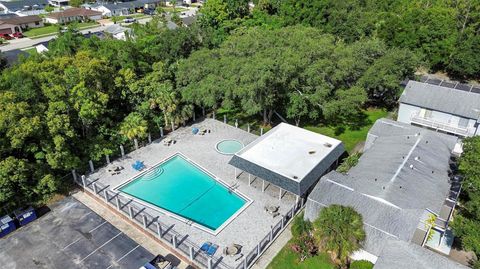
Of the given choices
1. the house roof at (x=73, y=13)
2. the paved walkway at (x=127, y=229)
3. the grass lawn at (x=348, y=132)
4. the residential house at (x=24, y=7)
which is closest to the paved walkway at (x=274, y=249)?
the paved walkway at (x=127, y=229)

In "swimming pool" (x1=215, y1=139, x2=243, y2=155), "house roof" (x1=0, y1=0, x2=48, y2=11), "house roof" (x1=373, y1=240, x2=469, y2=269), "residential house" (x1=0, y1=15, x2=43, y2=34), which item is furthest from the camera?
"house roof" (x1=0, y1=0, x2=48, y2=11)

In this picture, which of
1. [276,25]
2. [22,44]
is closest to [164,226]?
[276,25]

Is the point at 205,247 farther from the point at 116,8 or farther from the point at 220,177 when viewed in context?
the point at 116,8

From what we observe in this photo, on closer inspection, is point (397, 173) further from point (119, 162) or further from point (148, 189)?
point (119, 162)

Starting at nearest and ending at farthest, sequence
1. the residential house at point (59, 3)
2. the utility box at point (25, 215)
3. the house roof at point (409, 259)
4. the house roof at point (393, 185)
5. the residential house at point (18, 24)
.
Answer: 1. the house roof at point (409, 259)
2. the house roof at point (393, 185)
3. the utility box at point (25, 215)
4. the residential house at point (18, 24)
5. the residential house at point (59, 3)

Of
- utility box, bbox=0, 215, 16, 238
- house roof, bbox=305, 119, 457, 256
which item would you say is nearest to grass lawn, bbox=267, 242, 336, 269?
house roof, bbox=305, 119, 457, 256

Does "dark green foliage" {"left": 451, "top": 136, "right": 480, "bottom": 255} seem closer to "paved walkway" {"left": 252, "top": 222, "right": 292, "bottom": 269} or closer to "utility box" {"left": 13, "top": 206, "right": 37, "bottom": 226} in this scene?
"paved walkway" {"left": 252, "top": 222, "right": 292, "bottom": 269}

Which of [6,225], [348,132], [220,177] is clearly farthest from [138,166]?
[348,132]

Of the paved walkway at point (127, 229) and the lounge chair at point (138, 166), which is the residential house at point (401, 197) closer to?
the paved walkway at point (127, 229)
